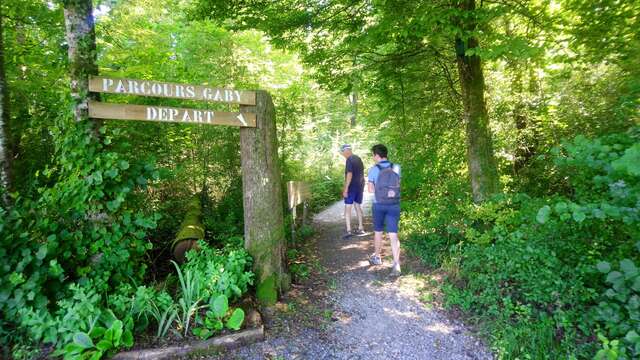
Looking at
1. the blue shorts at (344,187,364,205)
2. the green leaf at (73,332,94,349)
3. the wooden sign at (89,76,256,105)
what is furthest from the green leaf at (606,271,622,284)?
the blue shorts at (344,187,364,205)

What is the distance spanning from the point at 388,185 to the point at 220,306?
9.71 feet

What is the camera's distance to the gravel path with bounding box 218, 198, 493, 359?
11.4 ft

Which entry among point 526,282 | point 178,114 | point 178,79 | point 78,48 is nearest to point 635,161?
point 526,282

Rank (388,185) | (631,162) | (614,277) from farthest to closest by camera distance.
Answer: (388,185), (614,277), (631,162)

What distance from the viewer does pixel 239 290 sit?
378 centimetres

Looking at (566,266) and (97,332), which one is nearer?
(97,332)

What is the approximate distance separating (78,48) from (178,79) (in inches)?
129

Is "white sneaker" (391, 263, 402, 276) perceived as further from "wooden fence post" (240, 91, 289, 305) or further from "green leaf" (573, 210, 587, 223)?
"green leaf" (573, 210, 587, 223)

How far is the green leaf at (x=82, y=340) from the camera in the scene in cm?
293

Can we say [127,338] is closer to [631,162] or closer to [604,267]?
[604,267]

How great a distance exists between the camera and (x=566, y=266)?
11.6 ft

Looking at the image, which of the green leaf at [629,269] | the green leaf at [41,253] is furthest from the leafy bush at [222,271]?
the green leaf at [629,269]

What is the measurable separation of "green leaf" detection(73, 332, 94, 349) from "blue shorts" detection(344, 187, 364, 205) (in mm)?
5462

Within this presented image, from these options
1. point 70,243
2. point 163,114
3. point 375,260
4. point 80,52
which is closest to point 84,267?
point 70,243
